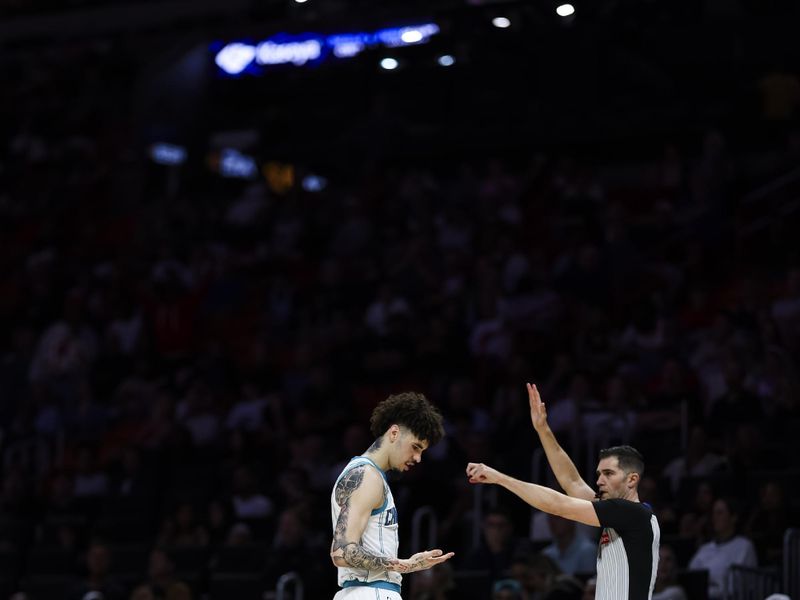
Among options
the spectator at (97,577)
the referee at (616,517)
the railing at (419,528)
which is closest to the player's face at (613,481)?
the referee at (616,517)

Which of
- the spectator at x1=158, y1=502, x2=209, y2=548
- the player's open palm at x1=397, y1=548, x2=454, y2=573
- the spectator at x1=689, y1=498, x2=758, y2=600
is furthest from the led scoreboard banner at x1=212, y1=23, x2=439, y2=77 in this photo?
the player's open palm at x1=397, y1=548, x2=454, y2=573

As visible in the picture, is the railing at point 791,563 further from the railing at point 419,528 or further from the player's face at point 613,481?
the player's face at point 613,481

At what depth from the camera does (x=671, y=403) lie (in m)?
14.3

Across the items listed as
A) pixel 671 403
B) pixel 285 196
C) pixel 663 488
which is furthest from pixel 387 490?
pixel 285 196

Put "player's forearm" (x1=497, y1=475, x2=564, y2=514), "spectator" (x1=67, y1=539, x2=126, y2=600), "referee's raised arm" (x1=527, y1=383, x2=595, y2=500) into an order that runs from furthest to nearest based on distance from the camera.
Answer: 1. "spectator" (x1=67, y1=539, x2=126, y2=600)
2. "referee's raised arm" (x1=527, y1=383, x2=595, y2=500)
3. "player's forearm" (x1=497, y1=475, x2=564, y2=514)

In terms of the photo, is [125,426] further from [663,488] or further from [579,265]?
[663,488]

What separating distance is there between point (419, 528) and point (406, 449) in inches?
261

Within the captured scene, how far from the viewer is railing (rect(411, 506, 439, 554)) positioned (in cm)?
1378

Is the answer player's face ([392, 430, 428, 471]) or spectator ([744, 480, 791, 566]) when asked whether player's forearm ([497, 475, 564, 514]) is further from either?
spectator ([744, 480, 791, 566])

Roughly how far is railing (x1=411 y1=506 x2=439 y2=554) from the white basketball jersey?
621cm

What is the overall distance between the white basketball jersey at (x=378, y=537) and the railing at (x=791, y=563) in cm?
509

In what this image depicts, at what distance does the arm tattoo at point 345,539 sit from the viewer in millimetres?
7281

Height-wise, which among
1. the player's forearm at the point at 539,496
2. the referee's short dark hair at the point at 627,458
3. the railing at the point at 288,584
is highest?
the referee's short dark hair at the point at 627,458

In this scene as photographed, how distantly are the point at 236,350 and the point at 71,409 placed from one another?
88.0 inches
